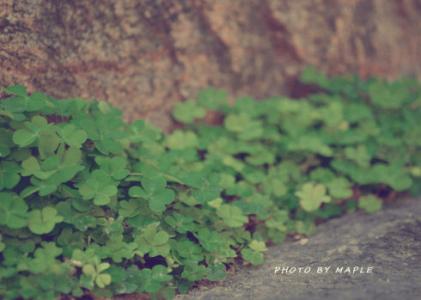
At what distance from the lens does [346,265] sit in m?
2.34

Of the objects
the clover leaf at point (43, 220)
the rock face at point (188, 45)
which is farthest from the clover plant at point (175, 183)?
the rock face at point (188, 45)

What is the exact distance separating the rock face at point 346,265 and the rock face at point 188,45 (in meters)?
1.13

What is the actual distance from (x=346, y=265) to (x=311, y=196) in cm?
61

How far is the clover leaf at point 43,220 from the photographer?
218 cm

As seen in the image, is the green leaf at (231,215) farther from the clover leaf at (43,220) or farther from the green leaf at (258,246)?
the clover leaf at (43,220)

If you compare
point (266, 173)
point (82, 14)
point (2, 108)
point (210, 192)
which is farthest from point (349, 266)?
point (82, 14)

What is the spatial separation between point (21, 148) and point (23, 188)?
0.53 feet

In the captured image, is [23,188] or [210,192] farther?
[210,192]

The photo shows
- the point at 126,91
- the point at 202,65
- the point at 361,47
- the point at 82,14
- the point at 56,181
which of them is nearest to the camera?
the point at 56,181

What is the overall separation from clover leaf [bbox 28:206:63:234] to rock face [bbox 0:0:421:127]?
723mm

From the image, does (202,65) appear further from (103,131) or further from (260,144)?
(103,131)

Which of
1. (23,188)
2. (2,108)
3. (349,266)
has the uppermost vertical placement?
(2,108)

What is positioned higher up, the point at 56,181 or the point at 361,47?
the point at 361,47

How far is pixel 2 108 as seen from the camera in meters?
2.44
